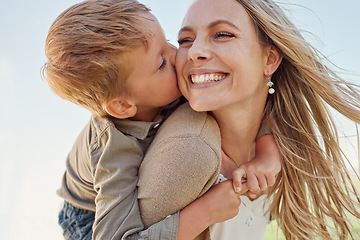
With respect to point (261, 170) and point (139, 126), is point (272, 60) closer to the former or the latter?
point (261, 170)

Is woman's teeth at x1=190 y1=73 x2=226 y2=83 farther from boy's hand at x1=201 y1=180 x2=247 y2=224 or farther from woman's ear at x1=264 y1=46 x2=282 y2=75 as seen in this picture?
boy's hand at x1=201 y1=180 x2=247 y2=224

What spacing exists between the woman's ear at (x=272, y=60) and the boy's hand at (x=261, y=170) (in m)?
0.43

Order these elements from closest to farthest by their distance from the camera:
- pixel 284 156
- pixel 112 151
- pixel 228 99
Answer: pixel 112 151, pixel 228 99, pixel 284 156

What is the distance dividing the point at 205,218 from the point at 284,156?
750 millimetres

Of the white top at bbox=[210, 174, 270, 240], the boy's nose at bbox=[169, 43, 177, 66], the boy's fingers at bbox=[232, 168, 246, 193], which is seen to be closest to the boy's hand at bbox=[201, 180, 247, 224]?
the boy's fingers at bbox=[232, 168, 246, 193]

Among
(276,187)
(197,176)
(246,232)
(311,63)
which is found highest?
(311,63)

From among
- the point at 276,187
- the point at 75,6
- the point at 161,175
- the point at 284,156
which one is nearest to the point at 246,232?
the point at 276,187

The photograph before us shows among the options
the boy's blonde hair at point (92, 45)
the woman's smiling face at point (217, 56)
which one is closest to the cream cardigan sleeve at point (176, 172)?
the woman's smiling face at point (217, 56)

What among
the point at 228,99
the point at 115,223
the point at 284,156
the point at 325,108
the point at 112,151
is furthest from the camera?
the point at 325,108

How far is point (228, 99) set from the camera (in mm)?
2535

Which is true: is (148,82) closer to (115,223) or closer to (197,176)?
(197,176)

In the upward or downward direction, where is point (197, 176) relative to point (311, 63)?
downward

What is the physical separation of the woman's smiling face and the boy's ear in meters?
0.34

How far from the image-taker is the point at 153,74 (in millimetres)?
2574
